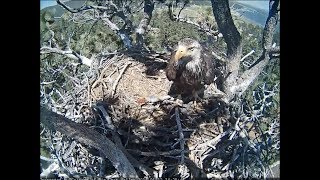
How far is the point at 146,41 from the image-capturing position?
12.4 ft

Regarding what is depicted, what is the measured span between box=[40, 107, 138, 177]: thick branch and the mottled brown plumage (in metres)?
0.48

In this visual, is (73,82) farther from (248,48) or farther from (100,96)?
(248,48)

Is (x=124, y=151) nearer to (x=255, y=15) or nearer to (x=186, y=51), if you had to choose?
(x=186, y=51)

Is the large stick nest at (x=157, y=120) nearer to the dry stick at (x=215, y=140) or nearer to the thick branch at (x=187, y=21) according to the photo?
the dry stick at (x=215, y=140)

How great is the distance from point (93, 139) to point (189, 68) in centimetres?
70

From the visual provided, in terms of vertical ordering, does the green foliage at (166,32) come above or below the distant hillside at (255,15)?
below

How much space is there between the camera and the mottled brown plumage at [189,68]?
3695mm

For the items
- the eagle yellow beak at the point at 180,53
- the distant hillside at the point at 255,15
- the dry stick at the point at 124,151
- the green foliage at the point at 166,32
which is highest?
the distant hillside at the point at 255,15

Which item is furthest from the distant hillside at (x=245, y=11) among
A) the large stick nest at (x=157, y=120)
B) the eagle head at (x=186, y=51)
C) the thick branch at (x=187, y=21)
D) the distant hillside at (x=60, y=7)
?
the large stick nest at (x=157, y=120)

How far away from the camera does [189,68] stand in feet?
12.1

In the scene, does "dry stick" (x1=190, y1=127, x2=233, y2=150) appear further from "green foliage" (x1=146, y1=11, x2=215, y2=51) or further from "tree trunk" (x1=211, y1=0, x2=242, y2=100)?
"green foliage" (x1=146, y1=11, x2=215, y2=51)

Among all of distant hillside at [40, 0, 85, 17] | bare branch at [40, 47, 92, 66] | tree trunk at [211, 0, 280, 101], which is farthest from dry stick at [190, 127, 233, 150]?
distant hillside at [40, 0, 85, 17]

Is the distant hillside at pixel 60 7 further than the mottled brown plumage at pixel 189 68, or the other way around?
the distant hillside at pixel 60 7
